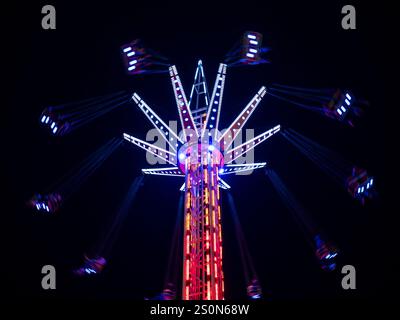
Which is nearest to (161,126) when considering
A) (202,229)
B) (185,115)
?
(185,115)

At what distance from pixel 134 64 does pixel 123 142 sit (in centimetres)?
344

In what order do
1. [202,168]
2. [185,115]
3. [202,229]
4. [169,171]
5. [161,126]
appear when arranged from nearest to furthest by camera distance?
1. [202,229]
2. [202,168]
3. [185,115]
4. [161,126]
5. [169,171]

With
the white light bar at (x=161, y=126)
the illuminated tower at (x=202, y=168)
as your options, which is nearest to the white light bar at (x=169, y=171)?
the illuminated tower at (x=202, y=168)

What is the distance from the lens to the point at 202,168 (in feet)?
57.8

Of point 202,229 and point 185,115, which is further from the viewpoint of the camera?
point 185,115

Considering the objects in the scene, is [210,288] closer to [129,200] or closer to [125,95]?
[129,200]

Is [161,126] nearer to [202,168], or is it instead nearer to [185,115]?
[185,115]

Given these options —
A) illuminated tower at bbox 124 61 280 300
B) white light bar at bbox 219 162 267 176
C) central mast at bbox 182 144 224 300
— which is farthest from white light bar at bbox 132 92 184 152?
white light bar at bbox 219 162 267 176

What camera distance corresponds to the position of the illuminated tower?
15727 millimetres

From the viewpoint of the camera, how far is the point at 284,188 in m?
21.2

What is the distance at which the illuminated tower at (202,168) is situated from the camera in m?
15.7

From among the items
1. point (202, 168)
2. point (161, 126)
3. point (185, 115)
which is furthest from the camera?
point (161, 126)

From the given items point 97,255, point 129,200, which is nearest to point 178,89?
point 129,200

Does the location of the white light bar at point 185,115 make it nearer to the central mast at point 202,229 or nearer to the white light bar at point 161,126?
the white light bar at point 161,126
